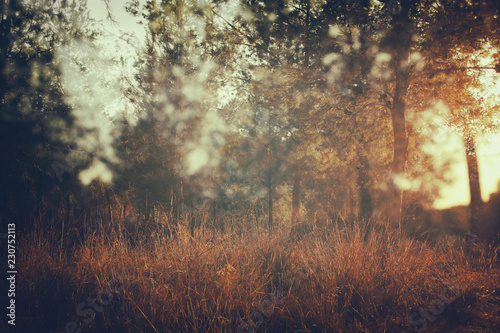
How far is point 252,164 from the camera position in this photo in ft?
60.9

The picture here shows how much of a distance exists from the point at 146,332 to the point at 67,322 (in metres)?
0.88

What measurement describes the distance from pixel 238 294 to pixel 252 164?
50.6 feet

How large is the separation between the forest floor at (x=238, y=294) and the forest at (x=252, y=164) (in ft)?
0.09

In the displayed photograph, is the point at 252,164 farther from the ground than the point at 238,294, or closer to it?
farther from the ground

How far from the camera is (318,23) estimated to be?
8.06 meters

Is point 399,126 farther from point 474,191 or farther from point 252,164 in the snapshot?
point 252,164

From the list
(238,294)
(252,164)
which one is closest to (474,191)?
(252,164)

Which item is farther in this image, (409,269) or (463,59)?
(463,59)

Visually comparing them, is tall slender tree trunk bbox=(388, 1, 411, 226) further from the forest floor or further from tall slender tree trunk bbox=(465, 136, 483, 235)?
the forest floor

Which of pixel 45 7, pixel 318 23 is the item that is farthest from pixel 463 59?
pixel 45 7

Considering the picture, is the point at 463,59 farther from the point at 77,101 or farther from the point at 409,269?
the point at 77,101

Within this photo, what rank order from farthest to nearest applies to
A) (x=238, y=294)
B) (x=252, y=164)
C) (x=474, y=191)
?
(x=252, y=164) < (x=474, y=191) < (x=238, y=294)

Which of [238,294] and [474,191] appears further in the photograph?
[474,191]

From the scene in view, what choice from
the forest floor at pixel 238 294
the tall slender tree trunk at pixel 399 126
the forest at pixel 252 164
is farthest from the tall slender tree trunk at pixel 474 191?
the forest floor at pixel 238 294
